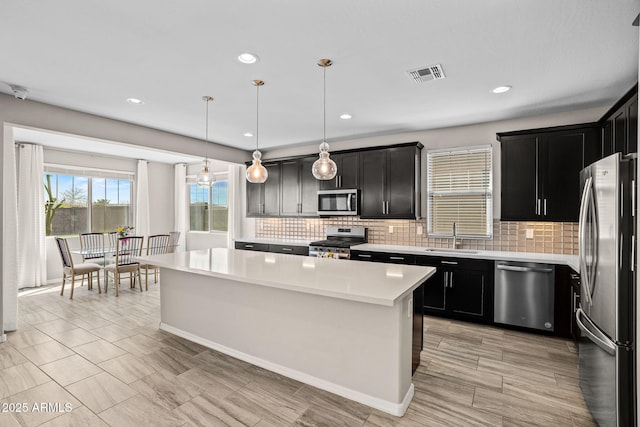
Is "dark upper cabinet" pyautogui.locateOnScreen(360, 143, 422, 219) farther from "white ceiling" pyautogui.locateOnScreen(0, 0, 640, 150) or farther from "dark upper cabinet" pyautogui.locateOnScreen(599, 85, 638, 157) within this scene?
"dark upper cabinet" pyautogui.locateOnScreen(599, 85, 638, 157)

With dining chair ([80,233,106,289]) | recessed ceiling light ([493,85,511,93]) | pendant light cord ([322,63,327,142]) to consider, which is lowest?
dining chair ([80,233,106,289])

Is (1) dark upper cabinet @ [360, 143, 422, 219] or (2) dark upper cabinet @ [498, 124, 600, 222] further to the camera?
(1) dark upper cabinet @ [360, 143, 422, 219]

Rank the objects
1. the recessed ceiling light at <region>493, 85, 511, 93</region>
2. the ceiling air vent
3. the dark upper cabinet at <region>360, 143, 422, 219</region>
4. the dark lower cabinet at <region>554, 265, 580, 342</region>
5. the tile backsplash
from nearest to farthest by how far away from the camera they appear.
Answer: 1. the ceiling air vent
2. the recessed ceiling light at <region>493, 85, 511, 93</region>
3. the dark lower cabinet at <region>554, 265, 580, 342</region>
4. the tile backsplash
5. the dark upper cabinet at <region>360, 143, 422, 219</region>

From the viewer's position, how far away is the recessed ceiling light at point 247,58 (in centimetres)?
259

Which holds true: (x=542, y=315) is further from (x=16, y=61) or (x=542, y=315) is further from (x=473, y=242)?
(x=16, y=61)

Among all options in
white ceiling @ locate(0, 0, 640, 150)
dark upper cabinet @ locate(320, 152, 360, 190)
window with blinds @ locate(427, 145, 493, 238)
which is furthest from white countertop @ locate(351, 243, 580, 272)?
white ceiling @ locate(0, 0, 640, 150)

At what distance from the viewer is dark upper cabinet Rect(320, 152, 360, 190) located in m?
5.18

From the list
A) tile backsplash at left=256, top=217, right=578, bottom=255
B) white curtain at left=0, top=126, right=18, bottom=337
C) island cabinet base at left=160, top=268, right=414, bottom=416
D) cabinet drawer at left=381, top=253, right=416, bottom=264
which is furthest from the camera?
cabinet drawer at left=381, top=253, right=416, bottom=264

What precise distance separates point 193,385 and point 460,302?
3207mm

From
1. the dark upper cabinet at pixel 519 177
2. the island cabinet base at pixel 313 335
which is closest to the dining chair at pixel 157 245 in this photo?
the island cabinet base at pixel 313 335

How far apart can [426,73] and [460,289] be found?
8.74ft

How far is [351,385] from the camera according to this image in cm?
244

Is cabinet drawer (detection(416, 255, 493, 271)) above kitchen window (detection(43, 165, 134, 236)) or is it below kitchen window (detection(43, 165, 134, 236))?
below

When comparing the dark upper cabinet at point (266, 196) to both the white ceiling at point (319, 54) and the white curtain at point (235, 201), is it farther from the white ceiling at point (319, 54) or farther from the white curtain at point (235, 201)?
the white ceiling at point (319, 54)
